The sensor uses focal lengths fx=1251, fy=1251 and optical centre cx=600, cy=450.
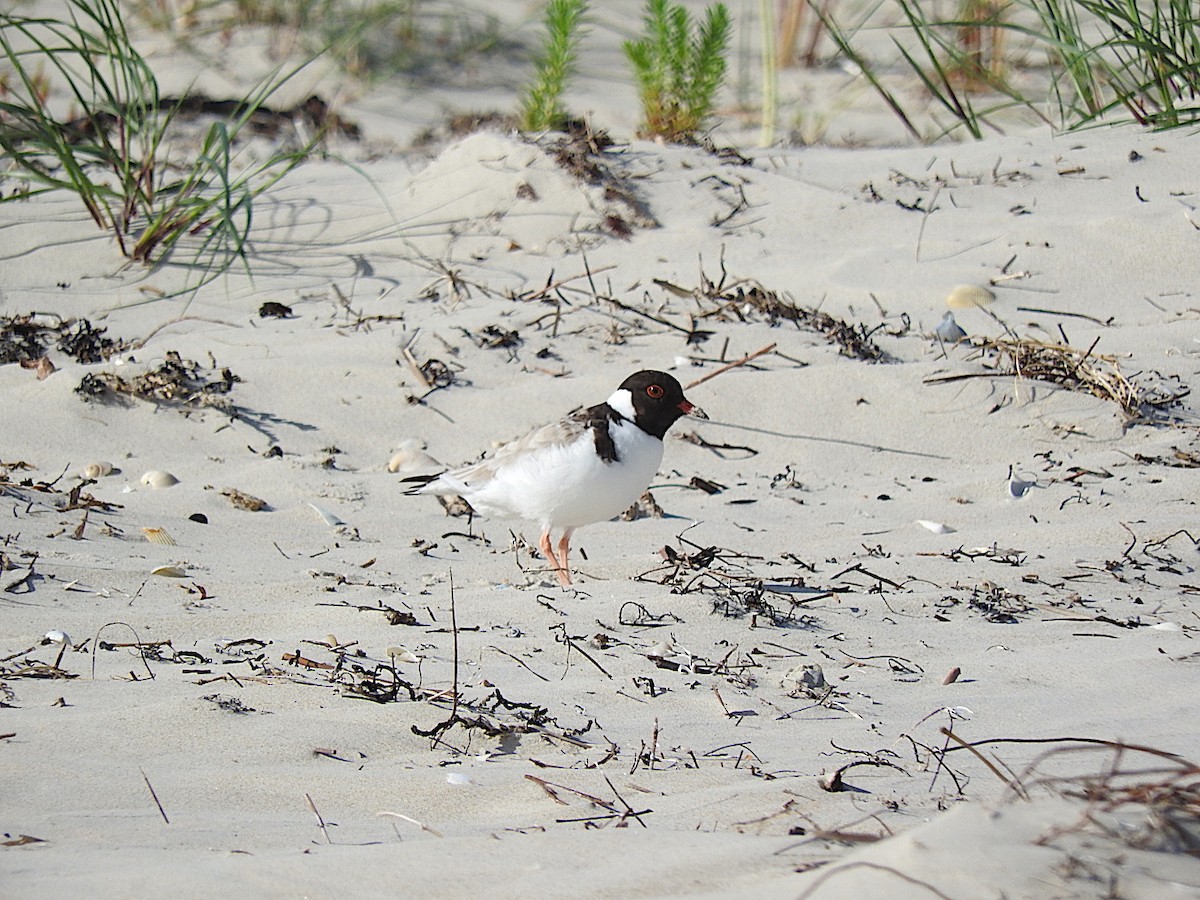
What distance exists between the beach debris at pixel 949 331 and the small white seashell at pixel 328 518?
2845 mm

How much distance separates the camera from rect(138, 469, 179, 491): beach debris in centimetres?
490

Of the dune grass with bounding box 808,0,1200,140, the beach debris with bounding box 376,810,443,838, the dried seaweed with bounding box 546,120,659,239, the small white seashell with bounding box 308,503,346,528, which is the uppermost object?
the dune grass with bounding box 808,0,1200,140

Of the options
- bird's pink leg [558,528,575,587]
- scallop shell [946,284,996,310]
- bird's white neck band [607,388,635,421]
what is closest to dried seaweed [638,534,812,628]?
bird's pink leg [558,528,575,587]

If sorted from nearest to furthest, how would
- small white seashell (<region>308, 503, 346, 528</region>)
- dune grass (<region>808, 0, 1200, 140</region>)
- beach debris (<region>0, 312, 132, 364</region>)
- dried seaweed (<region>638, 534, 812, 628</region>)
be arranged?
dried seaweed (<region>638, 534, 812, 628</region>), small white seashell (<region>308, 503, 346, 528</region>), beach debris (<region>0, 312, 132, 364</region>), dune grass (<region>808, 0, 1200, 140</region>)

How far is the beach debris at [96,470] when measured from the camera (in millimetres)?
4984

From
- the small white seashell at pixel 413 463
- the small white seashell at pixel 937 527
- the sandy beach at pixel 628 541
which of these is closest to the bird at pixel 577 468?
the sandy beach at pixel 628 541

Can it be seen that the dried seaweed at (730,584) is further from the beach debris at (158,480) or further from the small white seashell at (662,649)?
the beach debris at (158,480)

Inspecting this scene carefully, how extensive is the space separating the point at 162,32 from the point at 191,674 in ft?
28.3

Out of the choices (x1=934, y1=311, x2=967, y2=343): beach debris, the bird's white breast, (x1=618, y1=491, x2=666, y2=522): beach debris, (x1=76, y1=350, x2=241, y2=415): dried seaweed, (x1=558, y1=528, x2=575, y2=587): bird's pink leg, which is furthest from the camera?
(x1=934, y1=311, x2=967, y2=343): beach debris

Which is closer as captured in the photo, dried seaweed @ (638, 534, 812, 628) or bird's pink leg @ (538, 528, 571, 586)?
dried seaweed @ (638, 534, 812, 628)

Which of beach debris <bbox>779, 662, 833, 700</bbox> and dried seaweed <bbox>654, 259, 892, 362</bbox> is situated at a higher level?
dried seaweed <bbox>654, 259, 892, 362</bbox>

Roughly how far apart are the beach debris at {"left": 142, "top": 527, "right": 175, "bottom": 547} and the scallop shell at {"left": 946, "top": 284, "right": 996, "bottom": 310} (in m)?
3.69

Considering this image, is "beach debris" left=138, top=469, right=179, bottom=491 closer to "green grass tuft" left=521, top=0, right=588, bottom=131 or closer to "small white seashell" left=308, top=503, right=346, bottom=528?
"small white seashell" left=308, top=503, right=346, bottom=528

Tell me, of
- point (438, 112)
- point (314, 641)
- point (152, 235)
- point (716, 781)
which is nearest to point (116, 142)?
point (152, 235)
